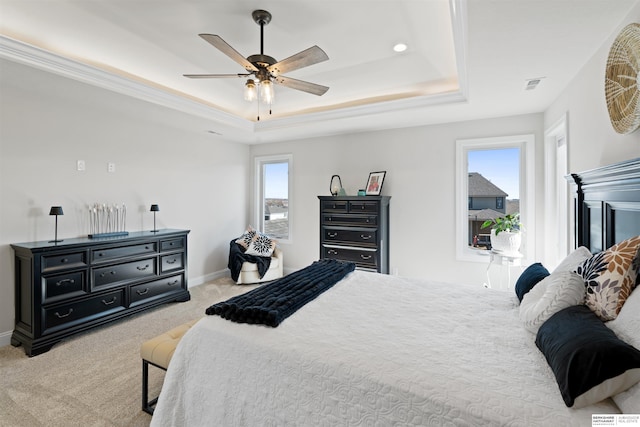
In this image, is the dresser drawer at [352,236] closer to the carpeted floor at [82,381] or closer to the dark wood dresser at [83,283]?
the dark wood dresser at [83,283]

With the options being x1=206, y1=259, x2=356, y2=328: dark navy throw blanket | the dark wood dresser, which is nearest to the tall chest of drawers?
x1=206, y1=259, x2=356, y2=328: dark navy throw blanket

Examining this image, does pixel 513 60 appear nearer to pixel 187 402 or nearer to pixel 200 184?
pixel 187 402

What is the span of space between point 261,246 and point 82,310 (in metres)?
2.43

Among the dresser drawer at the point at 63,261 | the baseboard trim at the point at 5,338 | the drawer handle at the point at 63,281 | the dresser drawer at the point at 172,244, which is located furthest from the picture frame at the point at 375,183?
the baseboard trim at the point at 5,338

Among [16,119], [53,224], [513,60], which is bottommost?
[53,224]

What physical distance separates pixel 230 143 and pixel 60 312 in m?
3.49

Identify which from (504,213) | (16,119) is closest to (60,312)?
(16,119)

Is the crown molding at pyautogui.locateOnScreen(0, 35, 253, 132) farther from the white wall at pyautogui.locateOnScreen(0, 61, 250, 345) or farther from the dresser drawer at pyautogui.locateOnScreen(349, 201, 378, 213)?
the dresser drawer at pyautogui.locateOnScreen(349, 201, 378, 213)

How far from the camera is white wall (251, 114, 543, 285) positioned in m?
3.95

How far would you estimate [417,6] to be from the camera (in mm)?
2141

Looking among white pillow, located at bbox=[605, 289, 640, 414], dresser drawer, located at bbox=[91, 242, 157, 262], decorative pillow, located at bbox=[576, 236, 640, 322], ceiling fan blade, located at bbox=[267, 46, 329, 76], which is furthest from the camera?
dresser drawer, located at bbox=[91, 242, 157, 262]

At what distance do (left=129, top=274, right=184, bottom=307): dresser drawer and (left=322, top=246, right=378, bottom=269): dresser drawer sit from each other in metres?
2.06

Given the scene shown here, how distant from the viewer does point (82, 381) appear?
7.35 ft

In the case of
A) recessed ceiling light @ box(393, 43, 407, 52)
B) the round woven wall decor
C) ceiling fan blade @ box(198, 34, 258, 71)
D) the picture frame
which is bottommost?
the picture frame
